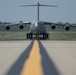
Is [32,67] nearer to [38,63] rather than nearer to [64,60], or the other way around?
[38,63]

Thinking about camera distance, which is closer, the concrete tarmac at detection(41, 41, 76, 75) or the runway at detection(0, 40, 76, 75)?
the runway at detection(0, 40, 76, 75)

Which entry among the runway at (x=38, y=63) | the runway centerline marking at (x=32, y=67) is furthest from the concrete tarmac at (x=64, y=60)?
the runway centerline marking at (x=32, y=67)

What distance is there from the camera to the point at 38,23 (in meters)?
46.1

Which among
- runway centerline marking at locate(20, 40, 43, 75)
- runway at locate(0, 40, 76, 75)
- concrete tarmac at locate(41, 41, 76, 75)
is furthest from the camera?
concrete tarmac at locate(41, 41, 76, 75)

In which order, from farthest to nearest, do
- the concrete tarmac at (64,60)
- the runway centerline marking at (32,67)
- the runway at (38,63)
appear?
the concrete tarmac at (64,60) → the runway at (38,63) → the runway centerline marking at (32,67)

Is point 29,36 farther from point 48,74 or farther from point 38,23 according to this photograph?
point 48,74

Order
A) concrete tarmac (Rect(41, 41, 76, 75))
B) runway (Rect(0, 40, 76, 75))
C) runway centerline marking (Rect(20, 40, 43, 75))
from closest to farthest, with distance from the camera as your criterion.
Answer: runway centerline marking (Rect(20, 40, 43, 75)) < runway (Rect(0, 40, 76, 75)) < concrete tarmac (Rect(41, 41, 76, 75))

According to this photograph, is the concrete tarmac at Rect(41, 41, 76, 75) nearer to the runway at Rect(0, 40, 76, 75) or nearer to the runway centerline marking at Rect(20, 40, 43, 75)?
the runway at Rect(0, 40, 76, 75)

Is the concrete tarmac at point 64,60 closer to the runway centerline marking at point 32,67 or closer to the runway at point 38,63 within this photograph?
the runway at point 38,63

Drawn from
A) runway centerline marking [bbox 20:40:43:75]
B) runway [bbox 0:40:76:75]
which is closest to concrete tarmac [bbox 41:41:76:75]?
runway [bbox 0:40:76:75]

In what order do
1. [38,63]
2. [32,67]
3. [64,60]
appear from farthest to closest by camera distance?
[64,60] → [38,63] → [32,67]

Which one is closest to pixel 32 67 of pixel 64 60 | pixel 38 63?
pixel 38 63

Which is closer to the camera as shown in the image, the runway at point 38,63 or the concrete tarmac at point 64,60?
the runway at point 38,63

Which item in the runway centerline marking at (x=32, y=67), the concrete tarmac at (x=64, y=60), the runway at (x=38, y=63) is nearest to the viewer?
the runway centerline marking at (x=32, y=67)
